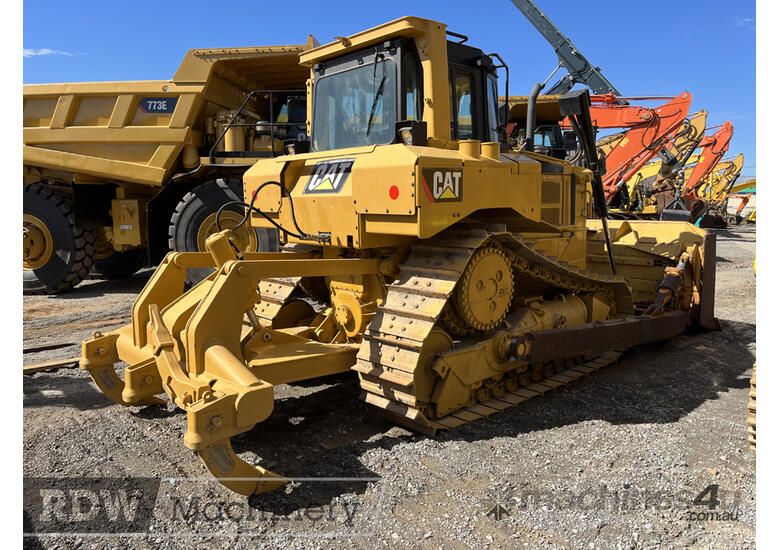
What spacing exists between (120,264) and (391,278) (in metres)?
8.42

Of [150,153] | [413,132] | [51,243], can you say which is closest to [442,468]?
[413,132]

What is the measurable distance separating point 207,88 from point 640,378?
287 inches

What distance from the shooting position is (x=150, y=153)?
8.84 meters

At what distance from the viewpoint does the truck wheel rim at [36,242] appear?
9383 millimetres

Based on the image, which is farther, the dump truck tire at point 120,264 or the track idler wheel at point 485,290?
the dump truck tire at point 120,264

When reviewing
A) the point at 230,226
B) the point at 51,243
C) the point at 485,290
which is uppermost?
the point at 230,226

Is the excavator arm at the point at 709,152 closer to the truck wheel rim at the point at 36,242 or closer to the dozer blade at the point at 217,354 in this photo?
the truck wheel rim at the point at 36,242

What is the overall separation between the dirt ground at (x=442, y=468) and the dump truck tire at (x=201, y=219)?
11.4 feet

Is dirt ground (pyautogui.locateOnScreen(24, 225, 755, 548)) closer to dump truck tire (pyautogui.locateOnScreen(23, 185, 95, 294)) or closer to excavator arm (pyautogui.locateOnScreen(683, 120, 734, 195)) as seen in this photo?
dump truck tire (pyautogui.locateOnScreen(23, 185, 95, 294))

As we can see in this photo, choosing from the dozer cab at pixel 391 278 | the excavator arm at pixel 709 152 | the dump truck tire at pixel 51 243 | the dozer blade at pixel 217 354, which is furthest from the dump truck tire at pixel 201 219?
the excavator arm at pixel 709 152

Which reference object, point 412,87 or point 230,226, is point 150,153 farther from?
point 412,87

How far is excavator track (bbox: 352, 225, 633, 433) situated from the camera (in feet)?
12.4

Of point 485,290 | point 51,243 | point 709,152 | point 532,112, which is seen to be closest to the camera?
point 485,290

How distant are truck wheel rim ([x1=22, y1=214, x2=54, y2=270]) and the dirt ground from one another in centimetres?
493
